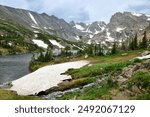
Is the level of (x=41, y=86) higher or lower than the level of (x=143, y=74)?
lower

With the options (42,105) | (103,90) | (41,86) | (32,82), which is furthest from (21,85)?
(42,105)

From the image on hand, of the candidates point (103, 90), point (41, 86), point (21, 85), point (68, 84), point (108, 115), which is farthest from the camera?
point (21, 85)

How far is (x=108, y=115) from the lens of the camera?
655 inches

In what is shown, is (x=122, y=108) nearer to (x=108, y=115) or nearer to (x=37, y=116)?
(x=108, y=115)

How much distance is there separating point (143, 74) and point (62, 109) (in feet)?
49.1

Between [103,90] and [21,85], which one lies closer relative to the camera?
[103,90]

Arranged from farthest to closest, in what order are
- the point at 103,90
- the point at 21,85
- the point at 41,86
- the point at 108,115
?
the point at 21,85
the point at 41,86
the point at 103,90
the point at 108,115

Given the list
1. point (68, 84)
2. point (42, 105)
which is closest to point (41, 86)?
point (68, 84)

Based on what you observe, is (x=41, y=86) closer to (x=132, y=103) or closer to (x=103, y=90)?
(x=103, y=90)

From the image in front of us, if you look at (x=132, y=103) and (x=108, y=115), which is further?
(x=132, y=103)

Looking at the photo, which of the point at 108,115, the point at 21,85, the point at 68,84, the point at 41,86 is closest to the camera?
the point at 108,115

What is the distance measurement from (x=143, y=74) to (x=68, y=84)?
22930mm

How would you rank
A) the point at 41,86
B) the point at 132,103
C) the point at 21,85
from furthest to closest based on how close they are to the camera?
the point at 21,85
the point at 41,86
the point at 132,103

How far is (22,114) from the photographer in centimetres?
1695
